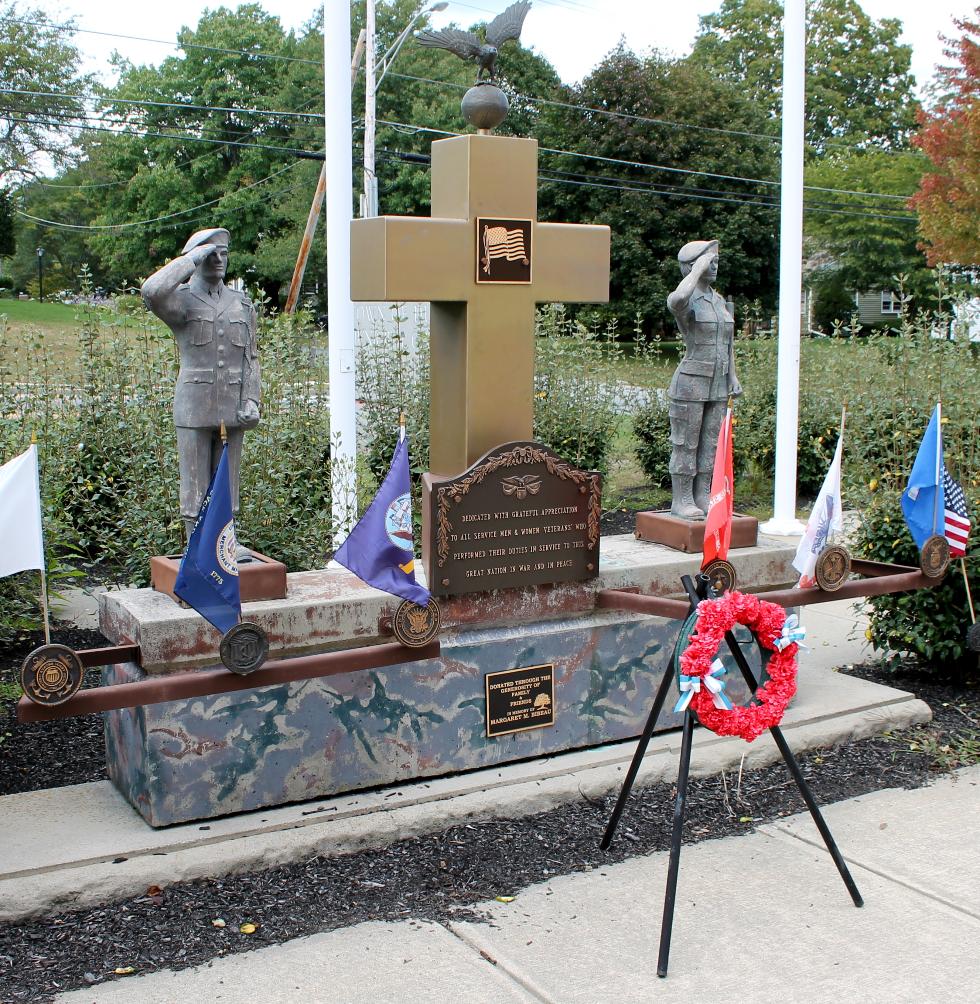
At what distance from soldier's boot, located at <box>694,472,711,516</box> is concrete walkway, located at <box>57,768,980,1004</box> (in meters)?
1.87

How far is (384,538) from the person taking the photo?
4.27 metres

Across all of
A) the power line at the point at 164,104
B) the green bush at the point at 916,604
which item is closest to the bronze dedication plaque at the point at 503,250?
the green bush at the point at 916,604

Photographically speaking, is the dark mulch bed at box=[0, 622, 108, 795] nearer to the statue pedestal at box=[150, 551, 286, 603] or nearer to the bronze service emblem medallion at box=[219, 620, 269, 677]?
the statue pedestal at box=[150, 551, 286, 603]

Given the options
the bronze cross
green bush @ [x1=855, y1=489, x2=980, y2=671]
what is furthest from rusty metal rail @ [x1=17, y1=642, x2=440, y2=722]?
green bush @ [x1=855, y1=489, x2=980, y2=671]

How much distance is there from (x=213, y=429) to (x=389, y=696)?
1363 mm

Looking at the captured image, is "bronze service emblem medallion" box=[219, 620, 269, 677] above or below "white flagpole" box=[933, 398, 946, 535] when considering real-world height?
below

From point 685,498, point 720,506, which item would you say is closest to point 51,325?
point 685,498

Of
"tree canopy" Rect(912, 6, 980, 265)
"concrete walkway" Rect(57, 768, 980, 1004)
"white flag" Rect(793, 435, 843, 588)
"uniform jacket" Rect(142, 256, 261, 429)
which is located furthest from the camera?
"tree canopy" Rect(912, 6, 980, 265)

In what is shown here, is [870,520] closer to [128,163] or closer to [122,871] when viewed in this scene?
[122,871]

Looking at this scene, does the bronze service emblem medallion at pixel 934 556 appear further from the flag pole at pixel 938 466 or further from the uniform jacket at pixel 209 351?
the uniform jacket at pixel 209 351

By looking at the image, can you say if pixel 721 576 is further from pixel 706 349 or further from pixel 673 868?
pixel 706 349

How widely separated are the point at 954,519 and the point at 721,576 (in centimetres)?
145

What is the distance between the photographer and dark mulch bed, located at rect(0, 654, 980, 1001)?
393 centimetres

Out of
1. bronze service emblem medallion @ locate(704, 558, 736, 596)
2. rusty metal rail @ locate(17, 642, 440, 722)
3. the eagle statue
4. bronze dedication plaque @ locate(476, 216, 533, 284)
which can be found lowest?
rusty metal rail @ locate(17, 642, 440, 722)
